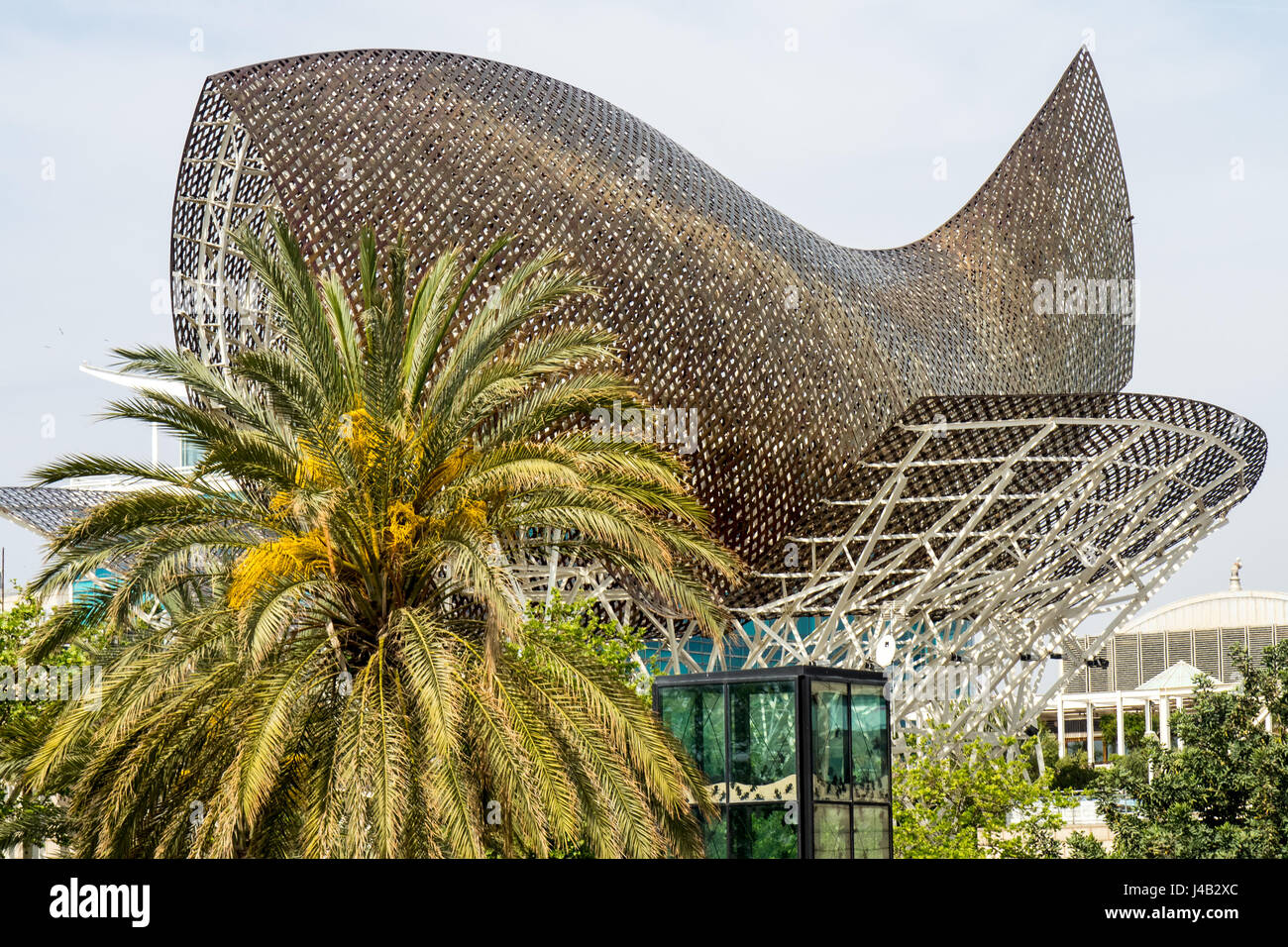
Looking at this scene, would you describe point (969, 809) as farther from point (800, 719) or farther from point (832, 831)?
point (800, 719)

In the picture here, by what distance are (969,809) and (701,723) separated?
7.64 meters

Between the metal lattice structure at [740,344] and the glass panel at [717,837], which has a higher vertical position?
the metal lattice structure at [740,344]

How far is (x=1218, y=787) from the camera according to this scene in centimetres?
2031

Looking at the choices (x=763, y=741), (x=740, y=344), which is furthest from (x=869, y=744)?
(x=740, y=344)

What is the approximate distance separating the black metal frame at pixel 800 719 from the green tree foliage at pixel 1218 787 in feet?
19.0

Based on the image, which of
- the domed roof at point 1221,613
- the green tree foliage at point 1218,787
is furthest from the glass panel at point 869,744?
the domed roof at point 1221,613

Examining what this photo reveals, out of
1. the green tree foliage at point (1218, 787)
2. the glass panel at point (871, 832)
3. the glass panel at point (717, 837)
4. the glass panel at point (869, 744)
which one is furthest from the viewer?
the green tree foliage at point (1218, 787)

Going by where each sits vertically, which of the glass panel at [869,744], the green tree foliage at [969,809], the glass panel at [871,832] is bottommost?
the green tree foliage at [969,809]

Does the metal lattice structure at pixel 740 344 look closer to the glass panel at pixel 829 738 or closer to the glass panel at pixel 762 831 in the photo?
the glass panel at pixel 762 831

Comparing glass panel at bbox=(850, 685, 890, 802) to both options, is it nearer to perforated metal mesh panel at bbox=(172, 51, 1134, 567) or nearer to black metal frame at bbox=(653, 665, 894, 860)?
black metal frame at bbox=(653, 665, 894, 860)

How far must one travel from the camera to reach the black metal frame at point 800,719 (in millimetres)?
15008

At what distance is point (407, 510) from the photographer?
43.6 feet
